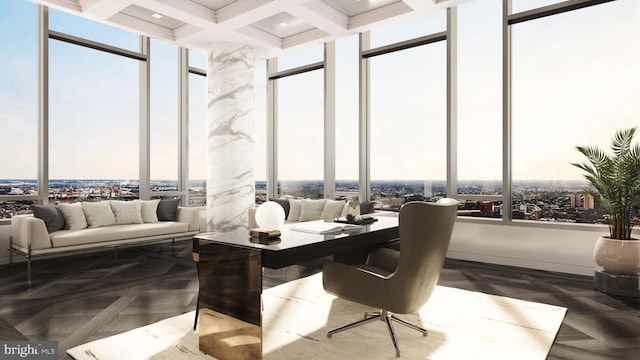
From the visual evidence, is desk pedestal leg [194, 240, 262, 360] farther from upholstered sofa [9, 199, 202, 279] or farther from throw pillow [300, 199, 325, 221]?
Result: throw pillow [300, 199, 325, 221]

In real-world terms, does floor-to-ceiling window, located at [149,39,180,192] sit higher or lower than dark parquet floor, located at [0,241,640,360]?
higher

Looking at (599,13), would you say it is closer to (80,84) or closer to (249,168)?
(249,168)

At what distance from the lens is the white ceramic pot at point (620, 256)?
3592 mm

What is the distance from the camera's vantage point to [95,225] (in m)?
5.09

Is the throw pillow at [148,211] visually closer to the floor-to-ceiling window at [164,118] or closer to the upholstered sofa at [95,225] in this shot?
the upholstered sofa at [95,225]

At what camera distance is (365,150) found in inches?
243

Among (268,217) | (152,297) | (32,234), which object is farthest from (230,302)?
(32,234)

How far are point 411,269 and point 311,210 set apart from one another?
360cm

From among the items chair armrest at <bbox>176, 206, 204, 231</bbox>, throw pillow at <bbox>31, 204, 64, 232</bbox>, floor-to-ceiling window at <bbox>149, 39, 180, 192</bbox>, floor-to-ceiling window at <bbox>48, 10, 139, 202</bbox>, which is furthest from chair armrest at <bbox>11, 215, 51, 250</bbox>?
floor-to-ceiling window at <bbox>149, 39, 180, 192</bbox>

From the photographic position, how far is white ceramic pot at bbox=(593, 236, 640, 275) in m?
3.59

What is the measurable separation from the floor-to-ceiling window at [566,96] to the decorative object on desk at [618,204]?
0.54 m

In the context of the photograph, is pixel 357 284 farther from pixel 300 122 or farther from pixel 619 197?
pixel 300 122

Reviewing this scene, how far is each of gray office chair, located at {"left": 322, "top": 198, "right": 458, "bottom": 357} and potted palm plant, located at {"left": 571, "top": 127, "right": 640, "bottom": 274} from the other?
2396 millimetres

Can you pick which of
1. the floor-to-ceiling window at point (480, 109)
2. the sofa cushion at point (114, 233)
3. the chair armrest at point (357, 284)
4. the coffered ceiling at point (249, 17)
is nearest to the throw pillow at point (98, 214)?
the sofa cushion at point (114, 233)
